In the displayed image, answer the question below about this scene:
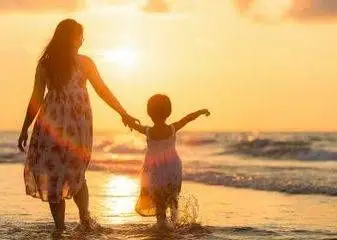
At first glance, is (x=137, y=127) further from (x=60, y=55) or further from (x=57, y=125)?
(x=60, y=55)

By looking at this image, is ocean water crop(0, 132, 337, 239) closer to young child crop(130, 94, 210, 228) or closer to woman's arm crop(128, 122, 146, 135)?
young child crop(130, 94, 210, 228)

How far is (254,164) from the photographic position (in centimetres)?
2650

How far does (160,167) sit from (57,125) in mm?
1370

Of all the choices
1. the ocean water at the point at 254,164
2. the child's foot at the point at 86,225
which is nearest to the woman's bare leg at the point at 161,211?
the child's foot at the point at 86,225

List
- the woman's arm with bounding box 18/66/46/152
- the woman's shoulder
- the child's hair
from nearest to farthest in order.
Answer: the woman's arm with bounding box 18/66/46/152 < the woman's shoulder < the child's hair

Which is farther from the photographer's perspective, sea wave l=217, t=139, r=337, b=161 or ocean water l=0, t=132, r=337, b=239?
sea wave l=217, t=139, r=337, b=161

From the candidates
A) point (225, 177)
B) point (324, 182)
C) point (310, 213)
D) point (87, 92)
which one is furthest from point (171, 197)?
point (225, 177)

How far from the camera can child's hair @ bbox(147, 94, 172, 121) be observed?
7.56 meters

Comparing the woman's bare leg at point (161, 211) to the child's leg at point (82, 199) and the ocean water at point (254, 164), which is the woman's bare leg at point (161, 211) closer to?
the child's leg at point (82, 199)

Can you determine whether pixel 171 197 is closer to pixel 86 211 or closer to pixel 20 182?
pixel 86 211

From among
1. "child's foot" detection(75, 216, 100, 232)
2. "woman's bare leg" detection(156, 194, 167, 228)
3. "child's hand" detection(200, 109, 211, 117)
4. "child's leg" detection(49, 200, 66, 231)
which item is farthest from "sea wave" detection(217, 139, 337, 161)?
"child's leg" detection(49, 200, 66, 231)

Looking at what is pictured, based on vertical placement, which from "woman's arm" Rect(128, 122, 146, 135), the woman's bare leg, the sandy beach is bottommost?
the sandy beach

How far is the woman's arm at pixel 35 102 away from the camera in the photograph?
6.91m

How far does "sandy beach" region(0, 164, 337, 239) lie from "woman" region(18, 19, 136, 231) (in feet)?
1.75
